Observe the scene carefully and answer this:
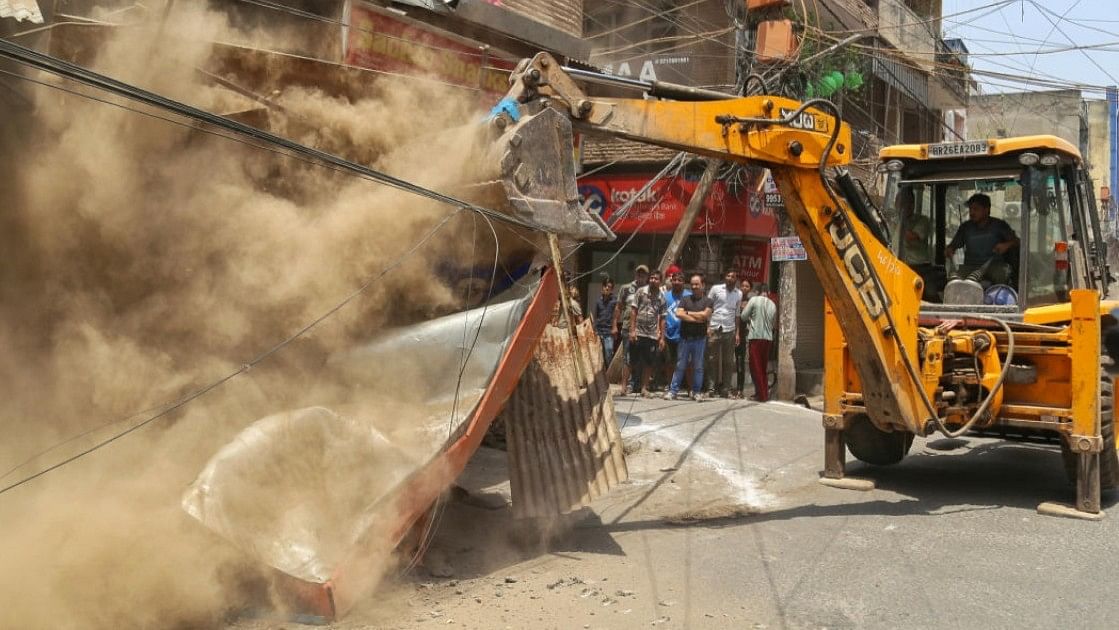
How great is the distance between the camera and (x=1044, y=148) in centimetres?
782

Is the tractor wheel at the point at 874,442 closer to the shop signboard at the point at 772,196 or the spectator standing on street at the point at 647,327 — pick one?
the spectator standing on street at the point at 647,327

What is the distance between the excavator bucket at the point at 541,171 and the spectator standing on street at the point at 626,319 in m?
7.98

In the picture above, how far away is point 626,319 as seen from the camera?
14.1 meters

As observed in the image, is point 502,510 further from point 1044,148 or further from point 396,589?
point 1044,148

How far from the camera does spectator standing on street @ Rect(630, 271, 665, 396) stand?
13852 mm

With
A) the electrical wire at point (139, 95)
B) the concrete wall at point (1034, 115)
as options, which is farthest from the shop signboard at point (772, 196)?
the concrete wall at point (1034, 115)

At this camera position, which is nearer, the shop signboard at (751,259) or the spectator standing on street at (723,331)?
the spectator standing on street at (723,331)

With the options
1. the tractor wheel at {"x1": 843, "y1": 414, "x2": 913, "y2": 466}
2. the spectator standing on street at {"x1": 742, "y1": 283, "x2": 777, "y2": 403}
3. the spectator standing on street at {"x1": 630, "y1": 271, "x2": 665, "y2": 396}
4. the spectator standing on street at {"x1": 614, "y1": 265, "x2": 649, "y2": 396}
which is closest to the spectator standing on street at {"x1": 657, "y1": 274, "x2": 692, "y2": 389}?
the spectator standing on street at {"x1": 630, "y1": 271, "x2": 665, "y2": 396}

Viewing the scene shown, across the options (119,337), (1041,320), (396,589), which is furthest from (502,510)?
(1041,320)

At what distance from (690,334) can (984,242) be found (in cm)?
576

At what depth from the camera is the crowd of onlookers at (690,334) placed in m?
13.7

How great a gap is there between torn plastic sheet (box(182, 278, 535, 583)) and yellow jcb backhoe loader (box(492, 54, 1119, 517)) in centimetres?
101

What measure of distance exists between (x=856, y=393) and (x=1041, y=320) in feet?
5.28

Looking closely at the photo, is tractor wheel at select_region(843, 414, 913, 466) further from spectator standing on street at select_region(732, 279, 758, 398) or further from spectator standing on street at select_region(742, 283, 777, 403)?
spectator standing on street at select_region(732, 279, 758, 398)
